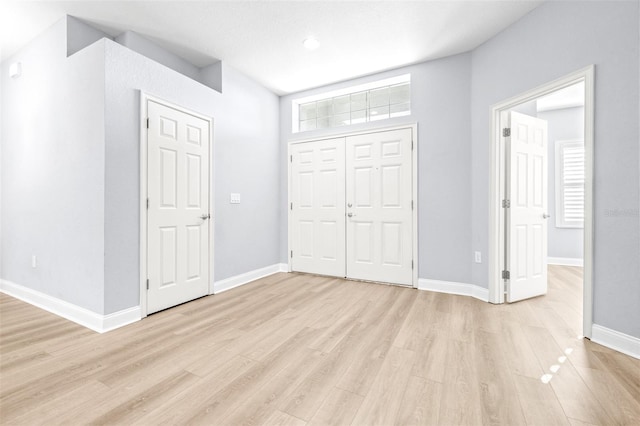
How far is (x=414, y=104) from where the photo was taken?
3.60 m

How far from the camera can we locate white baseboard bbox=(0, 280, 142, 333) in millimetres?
2328

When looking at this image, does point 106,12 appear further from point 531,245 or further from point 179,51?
point 531,245

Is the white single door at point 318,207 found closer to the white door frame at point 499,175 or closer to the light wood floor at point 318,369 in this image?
the light wood floor at point 318,369

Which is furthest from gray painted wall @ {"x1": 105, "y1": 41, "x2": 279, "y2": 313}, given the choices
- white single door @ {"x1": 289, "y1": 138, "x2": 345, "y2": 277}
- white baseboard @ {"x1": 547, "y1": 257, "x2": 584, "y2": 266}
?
white baseboard @ {"x1": 547, "y1": 257, "x2": 584, "y2": 266}

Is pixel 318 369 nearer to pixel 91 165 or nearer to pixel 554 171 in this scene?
pixel 91 165

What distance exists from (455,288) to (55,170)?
14.8 feet

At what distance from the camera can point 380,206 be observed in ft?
12.5

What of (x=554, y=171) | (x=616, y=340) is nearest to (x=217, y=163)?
(x=616, y=340)

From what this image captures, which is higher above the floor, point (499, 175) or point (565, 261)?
point (499, 175)

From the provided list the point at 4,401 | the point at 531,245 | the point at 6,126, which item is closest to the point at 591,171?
the point at 531,245

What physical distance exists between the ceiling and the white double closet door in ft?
3.40

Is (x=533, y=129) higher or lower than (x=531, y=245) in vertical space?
higher

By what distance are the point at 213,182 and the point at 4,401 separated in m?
2.37

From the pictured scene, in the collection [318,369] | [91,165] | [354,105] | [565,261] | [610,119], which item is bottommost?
[318,369]
